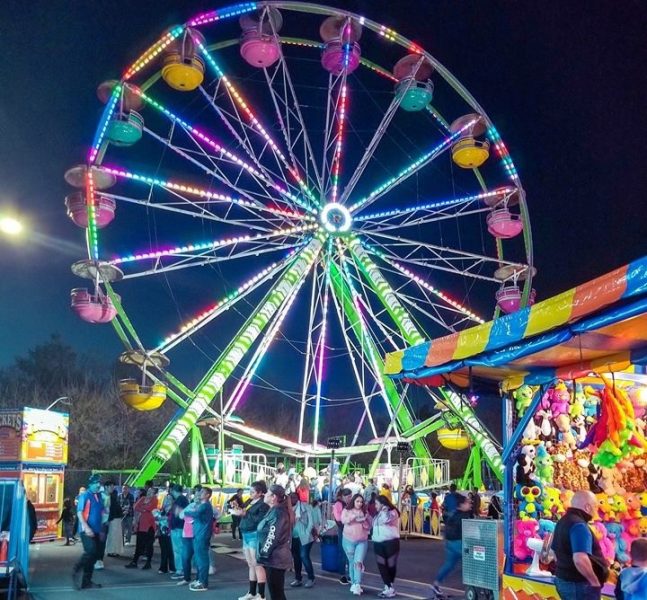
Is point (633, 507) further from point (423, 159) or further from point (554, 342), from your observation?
point (423, 159)

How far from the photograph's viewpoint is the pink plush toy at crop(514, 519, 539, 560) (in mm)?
7738

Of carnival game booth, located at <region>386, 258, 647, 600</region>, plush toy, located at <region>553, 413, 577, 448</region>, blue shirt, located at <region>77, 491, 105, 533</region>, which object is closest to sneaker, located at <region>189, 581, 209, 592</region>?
blue shirt, located at <region>77, 491, 105, 533</region>

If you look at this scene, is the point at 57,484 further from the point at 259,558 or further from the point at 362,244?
the point at 259,558

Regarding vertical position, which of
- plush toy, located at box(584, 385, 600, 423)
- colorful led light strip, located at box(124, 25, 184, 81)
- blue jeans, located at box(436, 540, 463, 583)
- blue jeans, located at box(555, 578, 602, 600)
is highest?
colorful led light strip, located at box(124, 25, 184, 81)

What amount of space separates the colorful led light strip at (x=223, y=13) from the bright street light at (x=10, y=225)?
35.5ft

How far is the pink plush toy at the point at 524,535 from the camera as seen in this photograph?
7.74 metres

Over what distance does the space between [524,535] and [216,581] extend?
522 centimetres

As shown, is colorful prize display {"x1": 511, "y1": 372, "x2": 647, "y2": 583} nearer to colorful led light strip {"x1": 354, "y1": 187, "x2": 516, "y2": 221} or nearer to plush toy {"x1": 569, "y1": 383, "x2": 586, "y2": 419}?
plush toy {"x1": 569, "y1": 383, "x2": 586, "y2": 419}

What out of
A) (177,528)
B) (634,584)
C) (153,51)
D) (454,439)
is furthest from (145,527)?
(454,439)

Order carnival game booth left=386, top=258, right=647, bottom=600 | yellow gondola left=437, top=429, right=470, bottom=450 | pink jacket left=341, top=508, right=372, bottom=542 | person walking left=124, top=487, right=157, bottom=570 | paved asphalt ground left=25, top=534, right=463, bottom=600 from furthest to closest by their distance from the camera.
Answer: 1. yellow gondola left=437, top=429, right=470, bottom=450
2. person walking left=124, top=487, right=157, bottom=570
3. pink jacket left=341, top=508, right=372, bottom=542
4. paved asphalt ground left=25, top=534, right=463, bottom=600
5. carnival game booth left=386, top=258, right=647, bottom=600

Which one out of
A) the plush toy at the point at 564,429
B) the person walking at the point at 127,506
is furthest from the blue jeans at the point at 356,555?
the person walking at the point at 127,506

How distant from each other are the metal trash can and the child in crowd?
297 inches

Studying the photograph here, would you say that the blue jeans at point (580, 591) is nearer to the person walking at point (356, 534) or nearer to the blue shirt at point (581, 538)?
the blue shirt at point (581, 538)

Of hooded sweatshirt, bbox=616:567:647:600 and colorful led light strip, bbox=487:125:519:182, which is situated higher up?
colorful led light strip, bbox=487:125:519:182
